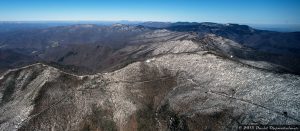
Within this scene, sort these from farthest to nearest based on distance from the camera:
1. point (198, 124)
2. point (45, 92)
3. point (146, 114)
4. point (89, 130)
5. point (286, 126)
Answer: point (45, 92), point (146, 114), point (89, 130), point (198, 124), point (286, 126)

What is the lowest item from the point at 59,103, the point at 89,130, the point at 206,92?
the point at 89,130

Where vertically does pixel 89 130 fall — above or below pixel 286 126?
below

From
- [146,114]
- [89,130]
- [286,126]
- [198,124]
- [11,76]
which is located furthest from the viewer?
[11,76]

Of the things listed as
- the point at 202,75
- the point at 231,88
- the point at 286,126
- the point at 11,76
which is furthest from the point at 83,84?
the point at 286,126

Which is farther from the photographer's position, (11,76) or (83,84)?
(11,76)

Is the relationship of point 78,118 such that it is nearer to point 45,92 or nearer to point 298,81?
point 45,92

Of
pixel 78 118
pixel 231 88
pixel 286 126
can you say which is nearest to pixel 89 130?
pixel 78 118

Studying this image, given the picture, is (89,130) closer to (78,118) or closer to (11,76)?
(78,118)

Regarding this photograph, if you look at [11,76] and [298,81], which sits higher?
[298,81]

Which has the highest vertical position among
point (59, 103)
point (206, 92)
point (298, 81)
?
point (298, 81)
